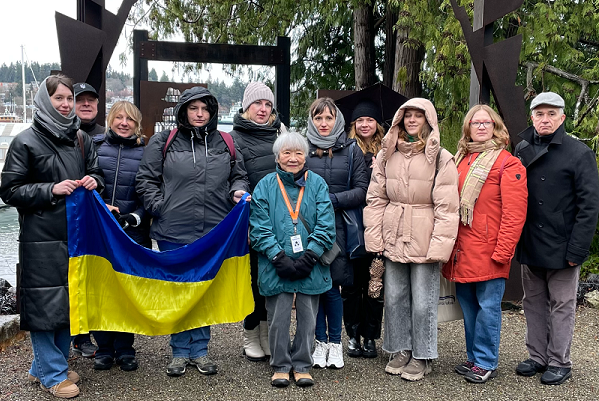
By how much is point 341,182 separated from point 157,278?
5.38 feet

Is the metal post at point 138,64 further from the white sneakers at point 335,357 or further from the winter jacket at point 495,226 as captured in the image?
the winter jacket at point 495,226

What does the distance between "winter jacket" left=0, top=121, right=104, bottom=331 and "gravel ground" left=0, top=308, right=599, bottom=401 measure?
667 millimetres

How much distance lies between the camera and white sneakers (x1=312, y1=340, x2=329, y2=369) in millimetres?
4773

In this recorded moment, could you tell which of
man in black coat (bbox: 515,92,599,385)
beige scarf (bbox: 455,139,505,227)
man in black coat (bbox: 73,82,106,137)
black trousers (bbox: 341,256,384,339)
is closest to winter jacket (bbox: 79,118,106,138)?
man in black coat (bbox: 73,82,106,137)

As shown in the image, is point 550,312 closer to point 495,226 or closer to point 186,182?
point 495,226

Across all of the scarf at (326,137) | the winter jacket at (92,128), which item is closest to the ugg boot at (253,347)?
the scarf at (326,137)

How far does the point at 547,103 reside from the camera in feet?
14.7

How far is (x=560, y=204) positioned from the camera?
4.44m

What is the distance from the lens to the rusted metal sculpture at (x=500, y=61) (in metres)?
6.02

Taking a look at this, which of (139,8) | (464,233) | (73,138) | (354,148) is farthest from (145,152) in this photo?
(139,8)

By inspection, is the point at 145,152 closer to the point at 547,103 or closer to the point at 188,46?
the point at 547,103

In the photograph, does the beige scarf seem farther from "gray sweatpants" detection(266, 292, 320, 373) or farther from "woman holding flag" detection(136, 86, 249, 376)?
"woman holding flag" detection(136, 86, 249, 376)

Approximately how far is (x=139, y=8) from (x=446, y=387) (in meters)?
10.5

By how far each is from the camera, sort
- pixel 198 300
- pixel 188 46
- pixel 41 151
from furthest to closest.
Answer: pixel 188 46 < pixel 198 300 < pixel 41 151
